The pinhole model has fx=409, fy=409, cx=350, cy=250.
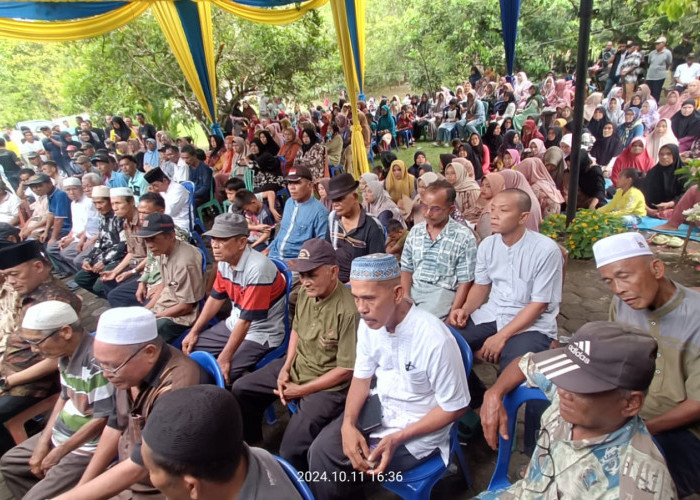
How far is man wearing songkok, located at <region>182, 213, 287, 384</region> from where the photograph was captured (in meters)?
2.77

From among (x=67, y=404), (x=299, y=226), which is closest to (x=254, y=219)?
(x=299, y=226)

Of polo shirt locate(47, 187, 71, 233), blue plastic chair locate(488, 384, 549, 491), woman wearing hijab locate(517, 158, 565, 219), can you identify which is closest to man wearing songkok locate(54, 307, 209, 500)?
blue plastic chair locate(488, 384, 549, 491)

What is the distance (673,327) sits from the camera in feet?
5.49

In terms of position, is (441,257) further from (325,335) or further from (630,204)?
(630,204)

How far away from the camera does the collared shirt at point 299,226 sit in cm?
382

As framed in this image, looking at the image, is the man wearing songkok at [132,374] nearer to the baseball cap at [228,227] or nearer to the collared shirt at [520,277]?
the baseball cap at [228,227]

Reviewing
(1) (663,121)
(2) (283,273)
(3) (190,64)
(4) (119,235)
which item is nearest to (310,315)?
(2) (283,273)

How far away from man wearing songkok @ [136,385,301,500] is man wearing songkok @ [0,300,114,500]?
1008 mm

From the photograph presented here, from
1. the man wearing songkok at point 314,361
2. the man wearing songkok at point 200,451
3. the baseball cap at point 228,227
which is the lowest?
the man wearing songkok at point 314,361

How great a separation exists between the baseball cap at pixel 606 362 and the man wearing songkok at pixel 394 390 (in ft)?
1.94

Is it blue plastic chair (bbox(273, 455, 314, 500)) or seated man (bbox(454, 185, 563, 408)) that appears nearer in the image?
blue plastic chair (bbox(273, 455, 314, 500))

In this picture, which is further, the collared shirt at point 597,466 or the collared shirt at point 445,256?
the collared shirt at point 445,256

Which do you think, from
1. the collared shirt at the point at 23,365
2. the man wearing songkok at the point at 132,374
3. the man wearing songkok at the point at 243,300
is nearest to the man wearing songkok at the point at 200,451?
the man wearing songkok at the point at 132,374

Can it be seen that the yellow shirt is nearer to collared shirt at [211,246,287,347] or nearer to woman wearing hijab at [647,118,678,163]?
woman wearing hijab at [647,118,678,163]
